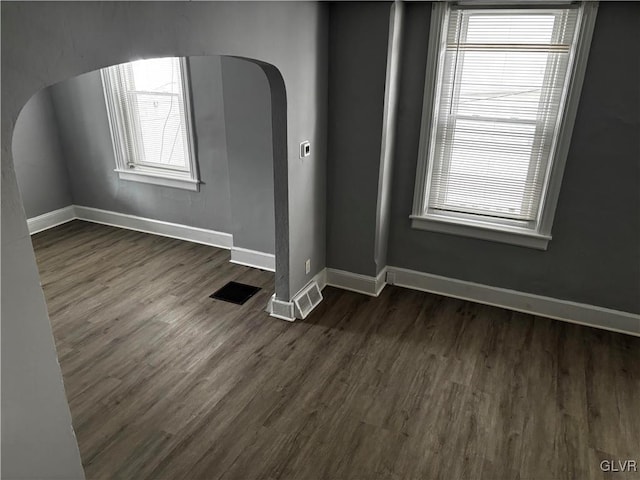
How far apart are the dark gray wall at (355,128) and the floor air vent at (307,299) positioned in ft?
1.10

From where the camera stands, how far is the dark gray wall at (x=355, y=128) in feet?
11.0

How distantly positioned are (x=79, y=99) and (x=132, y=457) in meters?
4.07

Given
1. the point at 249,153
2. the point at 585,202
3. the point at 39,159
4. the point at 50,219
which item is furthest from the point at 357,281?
the point at 39,159

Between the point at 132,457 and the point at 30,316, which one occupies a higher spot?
the point at 30,316

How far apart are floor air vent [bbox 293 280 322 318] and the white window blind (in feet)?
4.05

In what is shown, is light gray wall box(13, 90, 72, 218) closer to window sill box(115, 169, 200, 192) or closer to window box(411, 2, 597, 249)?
window sill box(115, 169, 200, 192)

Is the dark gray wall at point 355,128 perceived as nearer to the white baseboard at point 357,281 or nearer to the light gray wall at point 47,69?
the white baseboard at point 357,281

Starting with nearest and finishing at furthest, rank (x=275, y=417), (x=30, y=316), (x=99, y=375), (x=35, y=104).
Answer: (x=30, y=316) → (x=275, y=417) → (x=99, y=375) → (x=35, y=104)

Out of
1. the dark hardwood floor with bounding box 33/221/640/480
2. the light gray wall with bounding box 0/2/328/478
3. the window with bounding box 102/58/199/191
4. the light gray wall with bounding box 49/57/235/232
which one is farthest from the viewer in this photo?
the window with bounding box 102/58/199/191

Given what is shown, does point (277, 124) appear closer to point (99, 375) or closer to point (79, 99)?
point (99, 375)

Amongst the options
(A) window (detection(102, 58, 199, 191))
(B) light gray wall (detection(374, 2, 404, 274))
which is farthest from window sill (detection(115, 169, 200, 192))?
(B) light gray wall (detection(374, 2, 404, 274))

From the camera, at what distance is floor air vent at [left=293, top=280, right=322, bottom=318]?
3703 mm

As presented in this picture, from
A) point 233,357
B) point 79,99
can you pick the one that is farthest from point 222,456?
point 79,99

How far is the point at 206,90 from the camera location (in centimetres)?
438
